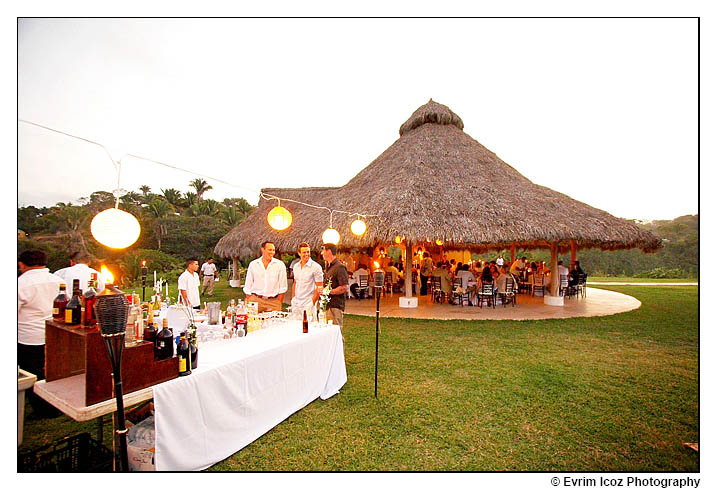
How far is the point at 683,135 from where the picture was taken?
349cm

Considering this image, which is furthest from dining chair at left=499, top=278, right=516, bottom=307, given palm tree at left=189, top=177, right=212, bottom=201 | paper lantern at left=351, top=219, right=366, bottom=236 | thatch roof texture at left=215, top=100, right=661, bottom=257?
palm tree at left=189, top=177, right=212, bottom=201

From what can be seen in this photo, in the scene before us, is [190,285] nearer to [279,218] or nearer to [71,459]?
[279,218]

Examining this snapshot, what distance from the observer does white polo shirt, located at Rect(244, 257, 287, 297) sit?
493cm

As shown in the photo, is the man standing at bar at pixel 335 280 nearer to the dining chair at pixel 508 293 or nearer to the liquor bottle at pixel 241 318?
the liquor bottle at pixel 241 318

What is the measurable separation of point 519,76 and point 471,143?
6792 millimetres

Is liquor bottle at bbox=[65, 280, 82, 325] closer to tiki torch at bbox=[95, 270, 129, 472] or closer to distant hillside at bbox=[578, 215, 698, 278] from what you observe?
tiki torch at bbox=[95, 270, 129, 472]

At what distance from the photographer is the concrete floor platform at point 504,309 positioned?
26.9ft

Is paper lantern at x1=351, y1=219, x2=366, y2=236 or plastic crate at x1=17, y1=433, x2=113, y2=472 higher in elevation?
paper lantern at x1=351, y1=219, x2=366, y2=236

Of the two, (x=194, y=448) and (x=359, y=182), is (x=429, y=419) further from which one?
(x=359, y=182)

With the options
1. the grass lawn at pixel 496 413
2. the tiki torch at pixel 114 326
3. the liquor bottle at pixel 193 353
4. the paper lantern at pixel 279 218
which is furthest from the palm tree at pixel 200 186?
the tiki torch at pixel 114 326

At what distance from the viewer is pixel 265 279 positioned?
16.2 ft

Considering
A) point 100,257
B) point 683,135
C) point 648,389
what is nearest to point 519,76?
point 683,135

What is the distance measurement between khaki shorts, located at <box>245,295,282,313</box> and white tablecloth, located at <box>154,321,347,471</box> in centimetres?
101

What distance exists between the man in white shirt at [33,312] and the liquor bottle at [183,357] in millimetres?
1926
